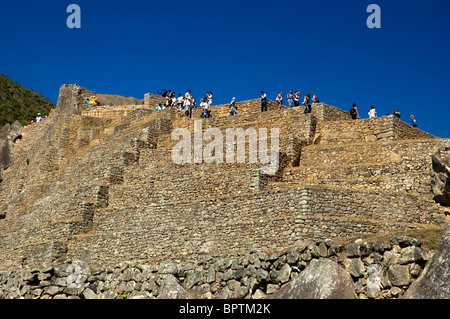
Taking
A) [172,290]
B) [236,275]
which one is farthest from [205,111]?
[236,275]

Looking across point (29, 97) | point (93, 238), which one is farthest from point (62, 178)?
point (29, 97)

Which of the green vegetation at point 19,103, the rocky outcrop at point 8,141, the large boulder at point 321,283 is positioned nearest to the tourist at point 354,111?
the large boulder at point 321,283

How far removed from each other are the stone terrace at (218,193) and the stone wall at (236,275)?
4741mm

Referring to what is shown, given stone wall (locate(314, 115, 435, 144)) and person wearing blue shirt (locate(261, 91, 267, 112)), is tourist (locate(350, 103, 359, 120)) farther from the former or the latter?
person wearing blue shirt (locate(261, 91, 267, 112))

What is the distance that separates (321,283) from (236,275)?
3044 millimetres

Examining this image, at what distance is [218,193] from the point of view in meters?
27.4

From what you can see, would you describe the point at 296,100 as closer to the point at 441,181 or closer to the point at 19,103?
the point at 441,181

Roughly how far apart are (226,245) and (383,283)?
11.5m

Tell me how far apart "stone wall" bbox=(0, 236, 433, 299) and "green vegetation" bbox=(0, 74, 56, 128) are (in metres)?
44.4

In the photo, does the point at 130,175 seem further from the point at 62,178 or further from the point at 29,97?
the point at 29,97

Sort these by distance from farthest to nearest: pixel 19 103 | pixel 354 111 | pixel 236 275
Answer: pixel 19 103, pixel 354 111, pixel 236 275

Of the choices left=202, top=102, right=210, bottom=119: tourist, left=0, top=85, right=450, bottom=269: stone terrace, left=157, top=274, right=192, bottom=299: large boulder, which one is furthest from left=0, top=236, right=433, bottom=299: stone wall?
left=202, top=102, right=210, bottom=119: tourist

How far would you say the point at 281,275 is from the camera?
629 inches
